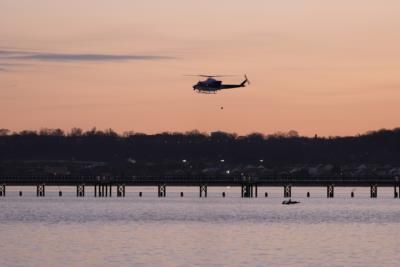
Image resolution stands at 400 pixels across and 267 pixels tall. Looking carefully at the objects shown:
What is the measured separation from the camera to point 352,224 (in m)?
136

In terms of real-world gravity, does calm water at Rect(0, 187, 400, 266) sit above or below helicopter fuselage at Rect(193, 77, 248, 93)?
below

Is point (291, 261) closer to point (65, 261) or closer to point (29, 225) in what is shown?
point (65, 261)

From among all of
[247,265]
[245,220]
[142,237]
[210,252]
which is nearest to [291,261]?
[247,265]

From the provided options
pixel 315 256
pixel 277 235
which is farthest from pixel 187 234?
pixel 315 256

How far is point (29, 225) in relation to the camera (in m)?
128

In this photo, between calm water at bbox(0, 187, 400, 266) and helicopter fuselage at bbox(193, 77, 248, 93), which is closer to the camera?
calm water at bbox(0, 187, 400, 266)

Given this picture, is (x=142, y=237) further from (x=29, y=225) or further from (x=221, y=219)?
(x=221, y=219)

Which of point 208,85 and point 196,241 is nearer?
point 196,241

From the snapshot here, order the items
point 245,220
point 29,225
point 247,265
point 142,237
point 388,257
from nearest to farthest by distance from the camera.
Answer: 1. point 247,265
2. point 388,257
3. point 142,237
4. point 29,225
5. point 245,220

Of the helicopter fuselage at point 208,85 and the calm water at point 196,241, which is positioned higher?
the helicopter fuselage at point 208,85

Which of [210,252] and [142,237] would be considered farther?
[142,237]

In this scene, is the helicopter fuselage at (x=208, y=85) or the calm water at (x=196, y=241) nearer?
the calm water at (x=196, y=241)

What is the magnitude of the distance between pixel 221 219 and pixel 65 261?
70176 mm

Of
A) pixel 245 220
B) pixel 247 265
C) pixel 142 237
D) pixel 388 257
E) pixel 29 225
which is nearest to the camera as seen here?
pixel 247 265
